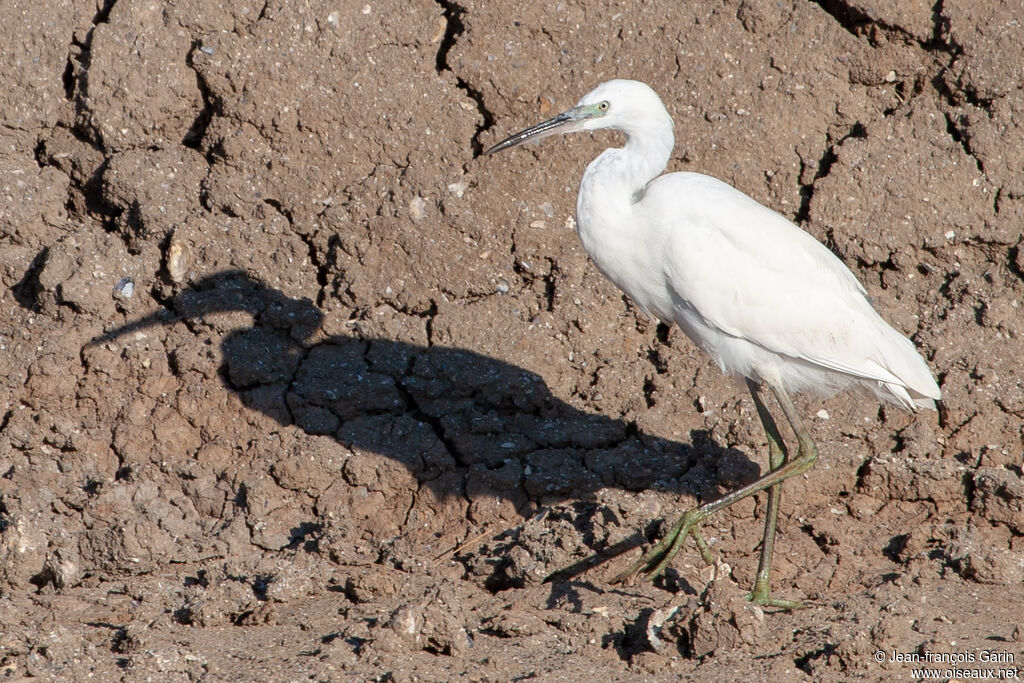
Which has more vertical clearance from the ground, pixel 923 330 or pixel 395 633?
pixel 923 330

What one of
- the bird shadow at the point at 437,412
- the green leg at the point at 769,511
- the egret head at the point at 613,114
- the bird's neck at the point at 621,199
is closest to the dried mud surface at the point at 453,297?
the bird shadow at the point at 437,412

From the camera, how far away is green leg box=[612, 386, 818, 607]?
14.4 ft

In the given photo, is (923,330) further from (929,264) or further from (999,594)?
(999,594)

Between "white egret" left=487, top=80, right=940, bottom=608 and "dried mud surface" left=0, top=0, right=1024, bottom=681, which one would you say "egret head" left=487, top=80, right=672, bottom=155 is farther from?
"dried mud surface" left=0, top=0, right=1024, bottom=681

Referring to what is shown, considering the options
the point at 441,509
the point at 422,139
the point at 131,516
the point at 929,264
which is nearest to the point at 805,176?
the point at 929,264

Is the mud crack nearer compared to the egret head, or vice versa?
the egret head

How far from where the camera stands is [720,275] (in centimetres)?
445

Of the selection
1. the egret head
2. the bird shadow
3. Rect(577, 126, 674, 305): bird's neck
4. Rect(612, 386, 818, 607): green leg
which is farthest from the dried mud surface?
the egret head

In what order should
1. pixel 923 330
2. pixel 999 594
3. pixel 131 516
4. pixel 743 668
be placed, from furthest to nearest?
pixel 923 330 < pixel 131 516 < pixel 999 594 < pixel 743 668

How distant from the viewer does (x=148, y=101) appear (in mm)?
5543

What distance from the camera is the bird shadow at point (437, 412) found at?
4.99 meters

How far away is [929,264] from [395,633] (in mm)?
2960

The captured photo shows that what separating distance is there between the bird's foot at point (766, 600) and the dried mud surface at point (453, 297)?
8.3 inches

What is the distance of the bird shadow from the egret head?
123 cm
